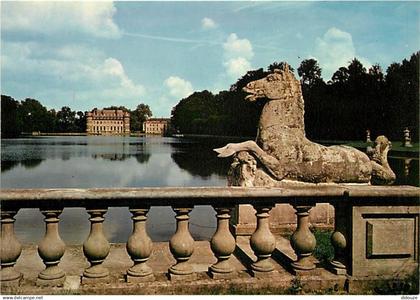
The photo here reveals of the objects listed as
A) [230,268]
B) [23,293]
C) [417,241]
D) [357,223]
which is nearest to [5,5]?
[23,293]

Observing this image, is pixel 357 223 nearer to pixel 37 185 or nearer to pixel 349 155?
pixel 349 155

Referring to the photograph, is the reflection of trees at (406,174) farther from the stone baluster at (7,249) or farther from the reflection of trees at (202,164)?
the stone baluster at (7,249)

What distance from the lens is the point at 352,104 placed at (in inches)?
2109

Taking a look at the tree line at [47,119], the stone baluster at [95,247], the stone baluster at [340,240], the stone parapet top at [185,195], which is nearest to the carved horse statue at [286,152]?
the stone baluster at [340,240]

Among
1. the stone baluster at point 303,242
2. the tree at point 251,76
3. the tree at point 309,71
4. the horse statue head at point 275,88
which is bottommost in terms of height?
the stone baluster at point 303,242

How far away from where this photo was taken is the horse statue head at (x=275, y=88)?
316 inches

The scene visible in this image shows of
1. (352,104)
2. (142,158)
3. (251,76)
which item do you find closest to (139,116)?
(251,76)

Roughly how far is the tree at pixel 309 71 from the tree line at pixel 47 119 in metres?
39.7

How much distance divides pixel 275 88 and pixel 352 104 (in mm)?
47882

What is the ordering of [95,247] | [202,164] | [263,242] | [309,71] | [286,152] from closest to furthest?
[95,247], [263,242], [286,152], [202,164], [309,71]

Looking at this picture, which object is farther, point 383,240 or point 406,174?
point 406,174

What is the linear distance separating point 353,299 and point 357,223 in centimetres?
64

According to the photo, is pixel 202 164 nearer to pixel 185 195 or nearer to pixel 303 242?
pixel 303 242

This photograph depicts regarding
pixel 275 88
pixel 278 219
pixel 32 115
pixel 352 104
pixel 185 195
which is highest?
pixel 32 115
